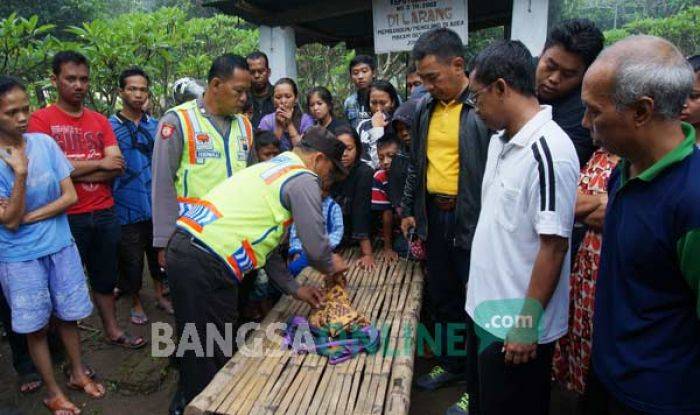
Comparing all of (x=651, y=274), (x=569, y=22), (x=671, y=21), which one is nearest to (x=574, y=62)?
(x=569, y=22)

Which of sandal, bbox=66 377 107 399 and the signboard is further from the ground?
the signboard

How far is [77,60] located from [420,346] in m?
3.10

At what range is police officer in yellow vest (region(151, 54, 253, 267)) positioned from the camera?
105 inches

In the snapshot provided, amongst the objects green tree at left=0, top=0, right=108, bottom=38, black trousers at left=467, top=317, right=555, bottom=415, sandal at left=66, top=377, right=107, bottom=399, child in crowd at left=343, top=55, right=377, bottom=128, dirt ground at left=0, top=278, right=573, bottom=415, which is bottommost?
dirt ground at left=0, top=278, right=573, bottom=415

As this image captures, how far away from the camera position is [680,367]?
1.23 m

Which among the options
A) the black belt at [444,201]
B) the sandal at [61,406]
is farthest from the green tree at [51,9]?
the black belt at [444,201]

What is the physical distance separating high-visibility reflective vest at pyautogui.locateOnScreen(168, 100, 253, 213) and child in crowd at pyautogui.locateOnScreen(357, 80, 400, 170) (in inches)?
56.4

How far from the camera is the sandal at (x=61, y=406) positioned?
2.79 meters

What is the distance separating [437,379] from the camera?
3020mm

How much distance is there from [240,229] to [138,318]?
225cm

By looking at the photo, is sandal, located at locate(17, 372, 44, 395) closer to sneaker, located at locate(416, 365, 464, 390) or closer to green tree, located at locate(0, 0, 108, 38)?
sneaker, located at locate(416, 365, 464, 390)

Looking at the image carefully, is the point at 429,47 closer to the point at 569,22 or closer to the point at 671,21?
the point at 569,22

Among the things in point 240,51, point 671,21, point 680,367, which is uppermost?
point 671,21

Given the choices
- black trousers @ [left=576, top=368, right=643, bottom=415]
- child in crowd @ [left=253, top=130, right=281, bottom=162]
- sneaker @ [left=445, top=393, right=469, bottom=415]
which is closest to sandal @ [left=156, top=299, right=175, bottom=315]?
child in crowd @ [left=253, top=130, right=281, bottom=162]
